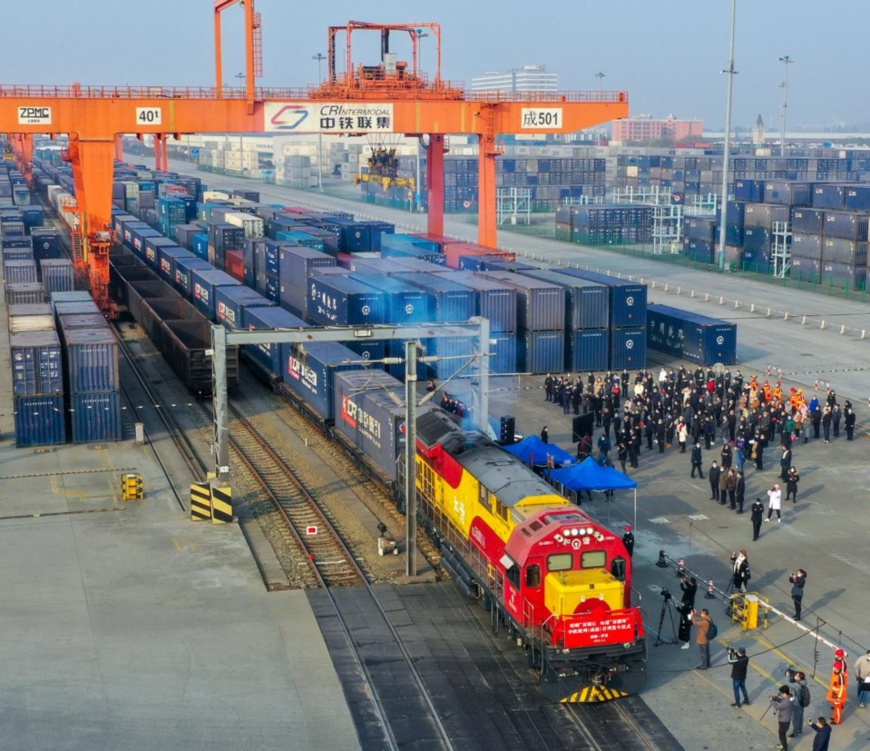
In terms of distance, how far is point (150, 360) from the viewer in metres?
56.8

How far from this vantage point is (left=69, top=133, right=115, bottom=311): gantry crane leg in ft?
201

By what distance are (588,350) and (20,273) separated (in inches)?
1252

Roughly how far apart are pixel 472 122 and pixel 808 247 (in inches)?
1270

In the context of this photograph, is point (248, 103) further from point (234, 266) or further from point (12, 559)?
point (12, 559)

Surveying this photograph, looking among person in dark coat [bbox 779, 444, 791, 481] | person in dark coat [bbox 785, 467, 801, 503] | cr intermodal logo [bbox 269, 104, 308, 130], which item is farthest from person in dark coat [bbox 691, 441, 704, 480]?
cr intermodal logo [bbox 269, 104, 308, 130]

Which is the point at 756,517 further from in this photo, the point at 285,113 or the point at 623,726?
the point at 285,113

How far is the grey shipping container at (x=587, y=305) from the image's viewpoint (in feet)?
172

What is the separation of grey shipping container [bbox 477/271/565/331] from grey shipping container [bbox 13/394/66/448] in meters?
A: 21.1

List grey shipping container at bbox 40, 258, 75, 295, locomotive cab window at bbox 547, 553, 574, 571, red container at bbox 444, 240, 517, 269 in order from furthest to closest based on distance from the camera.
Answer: red container at bbox 444, 240, 517, 269 → grey shipping container at bbox 40, 258, 75, 295 → locomotive cab window at bbox 547, 553, 574, 571

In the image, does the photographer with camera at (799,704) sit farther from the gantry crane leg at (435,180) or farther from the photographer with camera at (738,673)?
the gantry crane leg at (435,180)

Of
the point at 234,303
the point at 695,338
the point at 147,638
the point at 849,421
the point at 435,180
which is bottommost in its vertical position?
the point at 147,638

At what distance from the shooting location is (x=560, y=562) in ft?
72.1

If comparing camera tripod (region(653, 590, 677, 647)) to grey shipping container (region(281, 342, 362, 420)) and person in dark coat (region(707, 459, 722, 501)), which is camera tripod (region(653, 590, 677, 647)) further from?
grey shipping container (region(281, 342, 362, 420))

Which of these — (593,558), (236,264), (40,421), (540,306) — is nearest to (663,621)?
(593,558)
